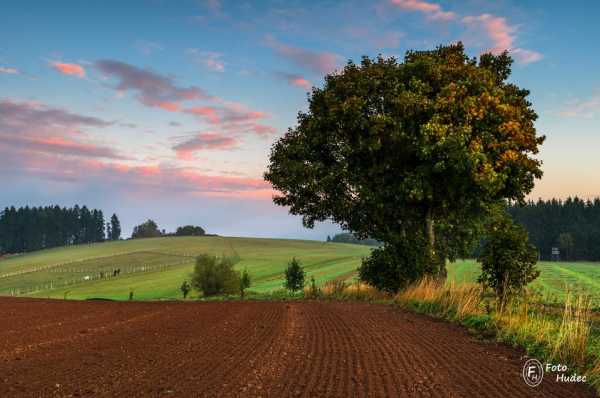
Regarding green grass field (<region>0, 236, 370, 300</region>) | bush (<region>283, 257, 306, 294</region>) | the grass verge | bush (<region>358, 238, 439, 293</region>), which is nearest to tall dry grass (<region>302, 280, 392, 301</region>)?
bush (<region>358, 238, 439, 293</region>)

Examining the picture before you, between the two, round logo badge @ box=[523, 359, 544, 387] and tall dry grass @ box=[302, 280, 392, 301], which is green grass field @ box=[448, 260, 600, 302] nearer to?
tall dry grass @ box=[302, 280, 392, 301]

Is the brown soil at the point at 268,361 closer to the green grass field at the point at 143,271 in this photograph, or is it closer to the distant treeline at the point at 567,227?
the green grass field at the point at 143,271

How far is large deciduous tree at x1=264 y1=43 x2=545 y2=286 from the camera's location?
2406 centimetres

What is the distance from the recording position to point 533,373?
859 centimetres

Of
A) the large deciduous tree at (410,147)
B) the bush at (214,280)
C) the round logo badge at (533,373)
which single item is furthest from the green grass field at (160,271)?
the round logo badge at (533,373)

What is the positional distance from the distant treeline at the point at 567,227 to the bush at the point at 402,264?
113 meters

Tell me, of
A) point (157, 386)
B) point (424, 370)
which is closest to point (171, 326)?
point (157, 386)

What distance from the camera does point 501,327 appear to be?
1243cm

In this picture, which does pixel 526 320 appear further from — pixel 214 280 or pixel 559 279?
pixel 559 279

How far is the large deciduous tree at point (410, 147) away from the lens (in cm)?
2406

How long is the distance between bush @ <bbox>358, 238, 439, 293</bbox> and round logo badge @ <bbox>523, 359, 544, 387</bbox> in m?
14.5

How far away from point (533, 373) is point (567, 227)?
146663mm

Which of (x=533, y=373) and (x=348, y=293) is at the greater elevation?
(x=533, y=373)

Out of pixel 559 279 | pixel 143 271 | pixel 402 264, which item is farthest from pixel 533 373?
pixel 143 271
